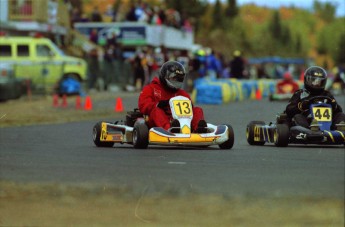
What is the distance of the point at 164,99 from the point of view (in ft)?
46.0

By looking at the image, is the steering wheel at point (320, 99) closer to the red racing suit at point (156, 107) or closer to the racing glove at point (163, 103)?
the red racing suit at point (156, 107)

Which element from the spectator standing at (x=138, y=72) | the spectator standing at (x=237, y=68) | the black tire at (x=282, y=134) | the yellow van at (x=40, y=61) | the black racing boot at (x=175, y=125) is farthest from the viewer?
the spectator standing at (x=237, y=68)

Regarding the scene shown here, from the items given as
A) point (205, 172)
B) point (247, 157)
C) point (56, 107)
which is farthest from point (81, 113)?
point (205, 172)

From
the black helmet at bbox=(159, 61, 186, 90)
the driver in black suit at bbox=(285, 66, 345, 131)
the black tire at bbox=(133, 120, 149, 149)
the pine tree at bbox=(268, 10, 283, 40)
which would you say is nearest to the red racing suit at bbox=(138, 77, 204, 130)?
the black helmet at bbox=(159, 61, 186, 90)

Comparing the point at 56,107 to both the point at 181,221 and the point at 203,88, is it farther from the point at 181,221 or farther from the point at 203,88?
the point at 181,221

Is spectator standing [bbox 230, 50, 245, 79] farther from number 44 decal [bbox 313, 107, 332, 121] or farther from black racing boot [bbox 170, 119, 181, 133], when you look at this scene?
black racing boot [bbox 170, 119, 181, 133]

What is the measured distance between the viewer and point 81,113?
24.3 m

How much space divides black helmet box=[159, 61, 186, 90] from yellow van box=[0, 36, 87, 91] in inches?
647

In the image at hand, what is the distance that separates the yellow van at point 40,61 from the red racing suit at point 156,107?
53.8 ft

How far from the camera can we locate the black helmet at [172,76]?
45.9 feet

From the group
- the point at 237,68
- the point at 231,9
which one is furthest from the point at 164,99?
the point at 231,9

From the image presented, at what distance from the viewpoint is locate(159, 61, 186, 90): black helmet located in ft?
45.9

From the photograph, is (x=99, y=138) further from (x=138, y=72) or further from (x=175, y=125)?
(x=138, y=72)

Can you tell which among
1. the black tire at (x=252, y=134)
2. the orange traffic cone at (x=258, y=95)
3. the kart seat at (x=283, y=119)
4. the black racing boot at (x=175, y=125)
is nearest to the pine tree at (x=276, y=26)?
the orange traffic cone at (x=258, y=95)
